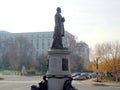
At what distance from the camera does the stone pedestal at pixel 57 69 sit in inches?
909

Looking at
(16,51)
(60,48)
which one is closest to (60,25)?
(60,48)

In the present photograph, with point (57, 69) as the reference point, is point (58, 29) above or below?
above

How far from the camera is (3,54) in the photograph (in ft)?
431

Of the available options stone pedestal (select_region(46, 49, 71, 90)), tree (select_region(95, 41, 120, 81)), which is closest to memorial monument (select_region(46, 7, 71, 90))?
stone pedestal (select_region(46, 49, 71, 90))

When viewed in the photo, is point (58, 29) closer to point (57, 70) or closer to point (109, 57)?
point (57, 70)

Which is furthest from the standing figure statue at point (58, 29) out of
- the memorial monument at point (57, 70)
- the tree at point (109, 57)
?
the tree at point (109, 57)

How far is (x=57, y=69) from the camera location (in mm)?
23172

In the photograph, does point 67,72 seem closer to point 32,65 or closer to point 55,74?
point 55,74

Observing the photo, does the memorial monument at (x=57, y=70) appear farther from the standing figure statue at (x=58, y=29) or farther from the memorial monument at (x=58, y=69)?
the standing figure statue at (x=58, y=29)

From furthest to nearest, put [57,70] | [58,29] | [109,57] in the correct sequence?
[109,57], [58,29], [57,70]

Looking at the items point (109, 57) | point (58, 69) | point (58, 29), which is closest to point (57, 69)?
point (58, 69)

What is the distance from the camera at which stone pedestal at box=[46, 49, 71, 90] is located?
2308 centimetres

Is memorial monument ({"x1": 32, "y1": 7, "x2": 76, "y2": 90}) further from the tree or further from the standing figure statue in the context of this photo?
the tree

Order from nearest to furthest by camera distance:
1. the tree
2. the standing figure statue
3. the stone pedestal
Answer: the stone pedestal
the standing figure statue
the tree
